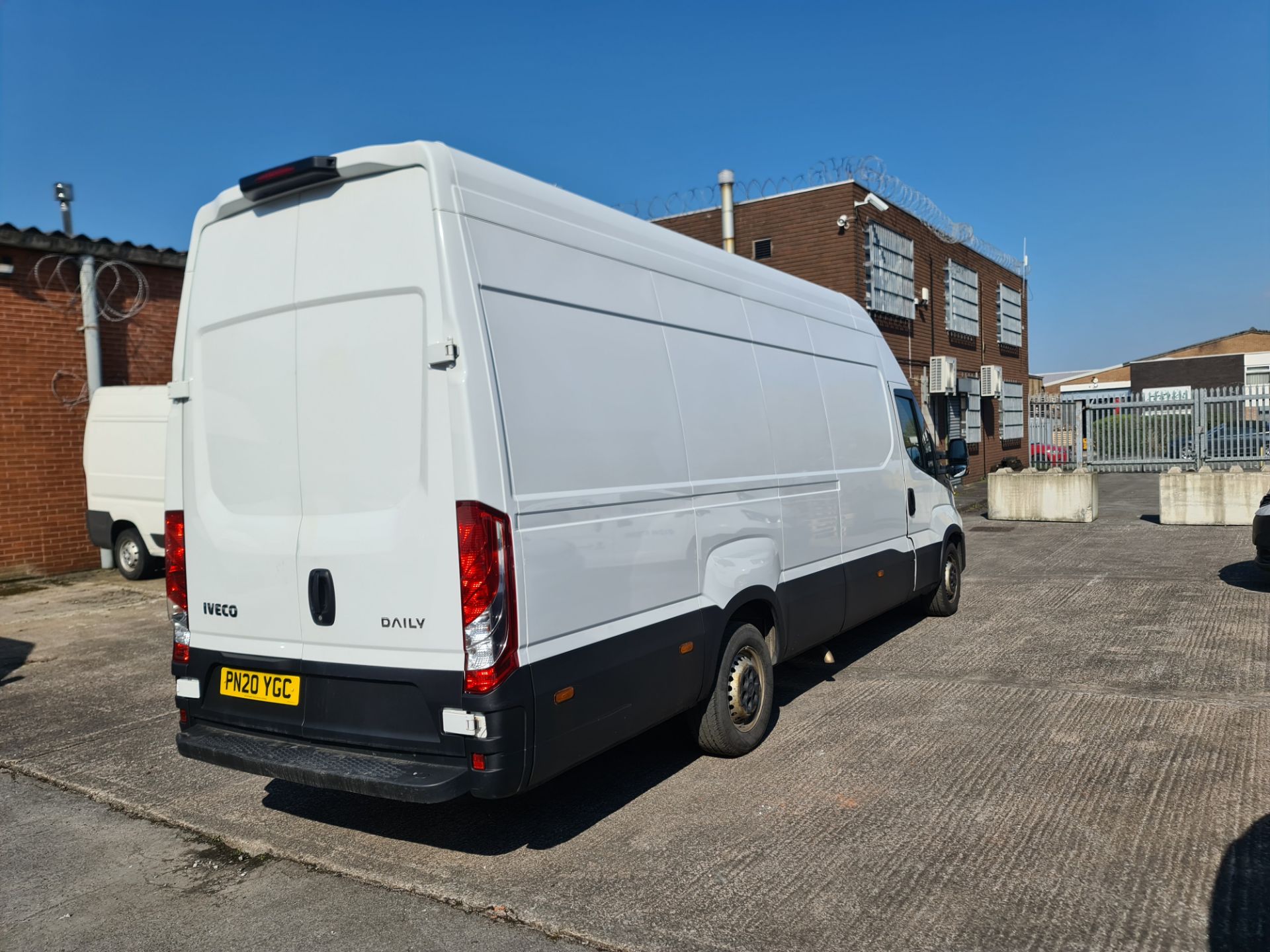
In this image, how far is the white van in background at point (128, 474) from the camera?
39.0ft

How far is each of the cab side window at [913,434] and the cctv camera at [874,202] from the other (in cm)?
1206

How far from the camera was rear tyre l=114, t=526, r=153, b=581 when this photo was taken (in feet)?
40.4

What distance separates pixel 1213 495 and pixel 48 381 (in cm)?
1634

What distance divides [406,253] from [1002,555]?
1038cm

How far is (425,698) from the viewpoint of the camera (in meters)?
3.67

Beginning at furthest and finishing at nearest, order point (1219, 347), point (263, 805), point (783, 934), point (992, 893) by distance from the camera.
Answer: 1. point (1219, 347)
2. point (263, 805)
3. point (992, 893)
4. point (783, 934)

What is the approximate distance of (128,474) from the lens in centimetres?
1209

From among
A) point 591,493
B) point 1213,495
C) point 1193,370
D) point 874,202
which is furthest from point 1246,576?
point 1193,370

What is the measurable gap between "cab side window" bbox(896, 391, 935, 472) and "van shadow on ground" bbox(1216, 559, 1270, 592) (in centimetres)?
388

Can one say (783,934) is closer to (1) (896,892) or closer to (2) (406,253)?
(1) (896,892)

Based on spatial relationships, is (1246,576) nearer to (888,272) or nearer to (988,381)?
(888,272)

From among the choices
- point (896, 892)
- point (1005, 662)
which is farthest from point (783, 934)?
point (1005, 662)

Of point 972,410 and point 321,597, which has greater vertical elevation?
point 972,410

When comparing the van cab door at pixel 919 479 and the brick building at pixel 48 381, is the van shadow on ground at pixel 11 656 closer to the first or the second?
the brick building at pixel 48 381
